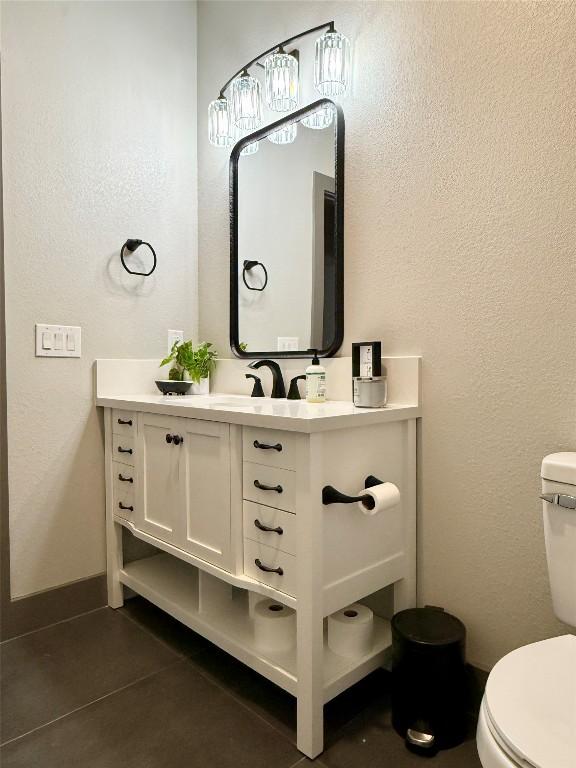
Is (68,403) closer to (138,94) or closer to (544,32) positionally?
(138,94)

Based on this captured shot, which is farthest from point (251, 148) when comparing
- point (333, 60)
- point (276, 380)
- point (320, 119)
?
point (276, 380)

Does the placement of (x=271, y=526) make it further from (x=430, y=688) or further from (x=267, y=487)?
(x=430, y=688)

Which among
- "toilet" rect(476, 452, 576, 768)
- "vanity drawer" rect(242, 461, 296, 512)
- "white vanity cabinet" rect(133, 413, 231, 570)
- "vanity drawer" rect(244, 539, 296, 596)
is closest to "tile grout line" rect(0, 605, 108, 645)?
"white vanity cabinet" rect(133, 413, 231, 570)

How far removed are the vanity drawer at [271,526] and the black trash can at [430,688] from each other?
37cm

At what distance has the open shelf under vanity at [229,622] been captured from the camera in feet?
4.12

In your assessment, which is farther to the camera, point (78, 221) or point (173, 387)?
point (173, 387)

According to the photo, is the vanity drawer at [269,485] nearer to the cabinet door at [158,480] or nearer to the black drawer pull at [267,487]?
the black drawer pull at [267,487]

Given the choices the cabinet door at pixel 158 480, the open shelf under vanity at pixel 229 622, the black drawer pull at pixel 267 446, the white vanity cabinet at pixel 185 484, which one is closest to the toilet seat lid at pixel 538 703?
the open shelf under vanity at pixel 229 622

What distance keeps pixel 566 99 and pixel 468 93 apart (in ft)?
A: 0.89

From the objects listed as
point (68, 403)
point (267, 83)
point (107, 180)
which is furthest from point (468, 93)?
point (68, 403)

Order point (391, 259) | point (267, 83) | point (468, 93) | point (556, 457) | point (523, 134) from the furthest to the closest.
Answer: point (267, 83), point (391, 259), point (468, 93), point (523, 134), point (556, 457)

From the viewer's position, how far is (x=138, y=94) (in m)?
2.03

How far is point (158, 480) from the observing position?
164 centimetres

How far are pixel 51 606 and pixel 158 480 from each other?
2.14 feet
